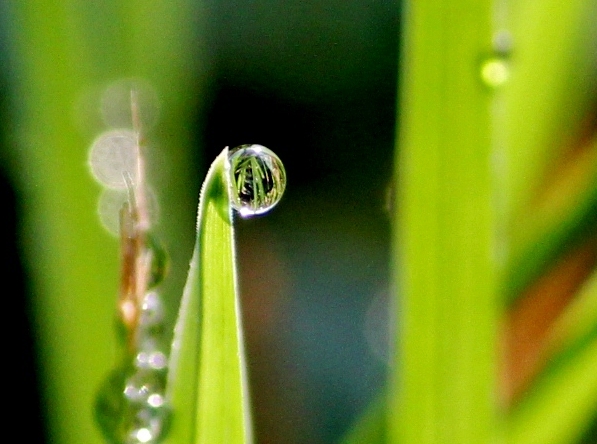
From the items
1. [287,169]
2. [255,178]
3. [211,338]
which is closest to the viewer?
[211,338]

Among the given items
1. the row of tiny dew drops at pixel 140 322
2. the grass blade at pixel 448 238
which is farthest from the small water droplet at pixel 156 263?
the grass blade at pixel 448 238

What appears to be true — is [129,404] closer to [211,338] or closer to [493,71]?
[211,338]

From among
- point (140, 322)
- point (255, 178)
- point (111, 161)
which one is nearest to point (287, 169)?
point (111, 161)

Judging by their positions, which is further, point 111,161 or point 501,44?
point 111,161

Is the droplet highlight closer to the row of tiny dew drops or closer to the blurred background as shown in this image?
the row of tiny dew drops

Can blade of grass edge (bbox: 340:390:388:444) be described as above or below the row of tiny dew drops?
below

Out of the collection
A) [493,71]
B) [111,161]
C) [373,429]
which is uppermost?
[493,71]

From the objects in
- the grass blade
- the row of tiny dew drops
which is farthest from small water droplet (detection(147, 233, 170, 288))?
the grass blade
